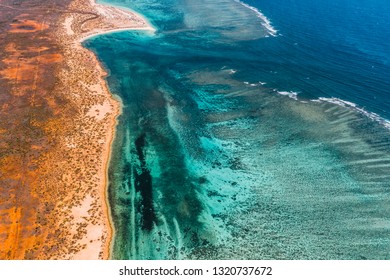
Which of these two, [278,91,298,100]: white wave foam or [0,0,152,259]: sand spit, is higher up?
[278,91,298,100]: white wave foam

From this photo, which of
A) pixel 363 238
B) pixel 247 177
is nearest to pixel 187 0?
pixel 247 177

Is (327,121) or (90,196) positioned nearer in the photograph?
(90,196)

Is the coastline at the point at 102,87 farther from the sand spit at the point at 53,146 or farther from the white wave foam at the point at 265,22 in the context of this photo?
the white wave foam at the point at 265,22

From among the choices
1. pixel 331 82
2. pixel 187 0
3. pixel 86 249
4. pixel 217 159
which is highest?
pixel 187 0

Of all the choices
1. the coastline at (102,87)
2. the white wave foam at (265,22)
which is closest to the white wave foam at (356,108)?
the white wave foam at (265,22)

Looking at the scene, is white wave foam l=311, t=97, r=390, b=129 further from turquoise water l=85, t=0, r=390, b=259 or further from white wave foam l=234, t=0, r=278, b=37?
white wave foam l=234, t=0, r=278, b=37

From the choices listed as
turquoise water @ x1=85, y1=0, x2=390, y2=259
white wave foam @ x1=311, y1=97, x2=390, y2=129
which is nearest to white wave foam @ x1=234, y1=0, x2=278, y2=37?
turquoise water @ x1=85, y1=0, x2=390, y2=259

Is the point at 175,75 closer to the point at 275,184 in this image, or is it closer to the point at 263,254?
the point at 275,184
